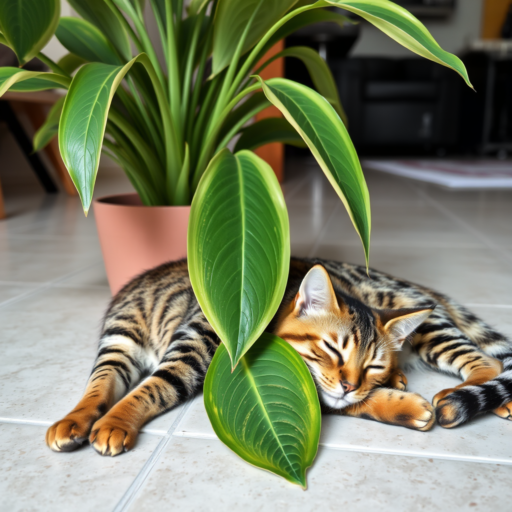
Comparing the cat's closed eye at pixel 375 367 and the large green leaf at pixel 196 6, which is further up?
the large green leaf at pixel 196 6

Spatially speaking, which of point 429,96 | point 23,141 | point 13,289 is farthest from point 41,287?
point 429,96

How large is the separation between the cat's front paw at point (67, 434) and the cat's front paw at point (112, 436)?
0.02m

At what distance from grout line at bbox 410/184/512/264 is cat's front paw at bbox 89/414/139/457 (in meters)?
→ 1.50

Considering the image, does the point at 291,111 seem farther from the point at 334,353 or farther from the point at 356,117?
the point at 356,117

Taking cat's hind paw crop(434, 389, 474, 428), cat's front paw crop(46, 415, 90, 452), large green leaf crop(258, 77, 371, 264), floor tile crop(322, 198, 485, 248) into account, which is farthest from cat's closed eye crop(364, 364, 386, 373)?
floor tile crop(322, 198, 485, 248)

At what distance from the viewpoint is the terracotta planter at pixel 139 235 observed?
121cm

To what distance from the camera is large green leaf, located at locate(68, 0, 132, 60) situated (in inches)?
45.3

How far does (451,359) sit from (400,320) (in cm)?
18

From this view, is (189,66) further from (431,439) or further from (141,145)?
(431,439)

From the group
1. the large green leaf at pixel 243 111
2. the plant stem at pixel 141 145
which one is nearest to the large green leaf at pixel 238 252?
the plant stem at pixel 141 145

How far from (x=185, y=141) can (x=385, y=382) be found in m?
0.73

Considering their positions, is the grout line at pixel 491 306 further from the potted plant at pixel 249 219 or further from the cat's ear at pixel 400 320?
the potted plant at pixel 249 219

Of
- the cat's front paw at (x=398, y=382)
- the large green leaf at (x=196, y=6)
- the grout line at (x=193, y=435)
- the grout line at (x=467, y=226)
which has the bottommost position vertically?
the grout line at (x=467, y=226)

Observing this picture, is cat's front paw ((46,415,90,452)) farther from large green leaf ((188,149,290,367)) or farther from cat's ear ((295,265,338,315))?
cat's ear ((295,265,338,315))
